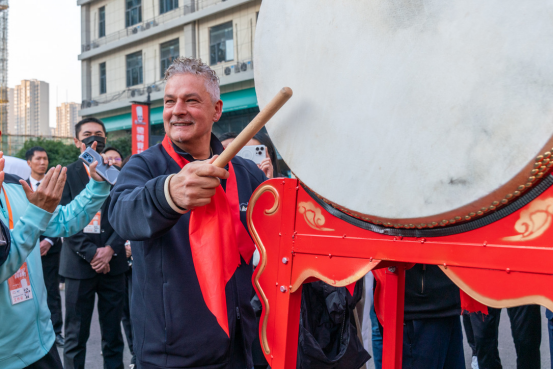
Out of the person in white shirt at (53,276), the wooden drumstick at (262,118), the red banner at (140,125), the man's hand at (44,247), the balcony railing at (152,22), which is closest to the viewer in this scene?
the wooden drumstick at (262,118)

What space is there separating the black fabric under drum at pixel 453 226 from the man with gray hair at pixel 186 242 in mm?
312

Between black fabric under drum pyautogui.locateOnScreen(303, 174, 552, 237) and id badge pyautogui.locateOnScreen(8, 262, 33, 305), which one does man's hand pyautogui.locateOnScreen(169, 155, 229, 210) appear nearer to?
black fabric under drum pyautogui.locateOnScreen(303, 174, 552, 237)

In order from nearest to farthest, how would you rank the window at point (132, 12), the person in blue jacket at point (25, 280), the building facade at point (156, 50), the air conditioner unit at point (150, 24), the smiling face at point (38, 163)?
the person in blue jacket at point (25, 280)
the smiling face at point (38, 163)
the building facade at point (156, 50)
the air conditioner unit at point (150, 24)
the window at point (132, 12)

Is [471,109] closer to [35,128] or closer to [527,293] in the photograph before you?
[527,293]

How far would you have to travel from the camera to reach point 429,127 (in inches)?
38.4

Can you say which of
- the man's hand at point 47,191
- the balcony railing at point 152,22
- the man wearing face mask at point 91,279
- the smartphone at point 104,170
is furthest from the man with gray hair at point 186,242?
the balcony railing at point 152,22

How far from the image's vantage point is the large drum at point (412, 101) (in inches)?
33.4

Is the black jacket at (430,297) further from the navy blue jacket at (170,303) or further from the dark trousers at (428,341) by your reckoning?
the navy blue jacket at (170,303)

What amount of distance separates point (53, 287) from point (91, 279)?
1539mm

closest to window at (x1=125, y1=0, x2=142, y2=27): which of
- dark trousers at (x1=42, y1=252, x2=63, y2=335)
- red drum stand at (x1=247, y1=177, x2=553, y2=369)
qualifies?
dark trousers at (x1=42, y1=252, x2=63, y2=335)

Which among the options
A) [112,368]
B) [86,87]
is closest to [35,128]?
[86,87]

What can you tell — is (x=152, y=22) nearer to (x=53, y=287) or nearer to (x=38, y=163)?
(x=38, y=163)

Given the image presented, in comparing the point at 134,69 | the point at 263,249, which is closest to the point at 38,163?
the point at 263,249

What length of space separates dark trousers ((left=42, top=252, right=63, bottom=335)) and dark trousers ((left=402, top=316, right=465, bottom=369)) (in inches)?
137
